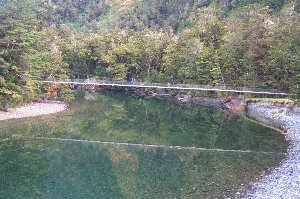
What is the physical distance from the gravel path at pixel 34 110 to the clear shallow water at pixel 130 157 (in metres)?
1.73

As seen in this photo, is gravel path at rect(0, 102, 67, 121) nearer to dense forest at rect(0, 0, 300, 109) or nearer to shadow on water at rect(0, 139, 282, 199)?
dense forest at rect(0, 0, 300, 109)

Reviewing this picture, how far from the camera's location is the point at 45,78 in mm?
42094

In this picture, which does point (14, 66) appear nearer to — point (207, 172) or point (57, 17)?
point (207, 172)

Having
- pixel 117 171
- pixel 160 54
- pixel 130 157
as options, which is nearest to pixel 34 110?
pixel 130 157

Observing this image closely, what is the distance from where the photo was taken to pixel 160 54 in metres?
56.1

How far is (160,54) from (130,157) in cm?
3528

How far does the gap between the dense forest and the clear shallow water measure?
5.41 meters

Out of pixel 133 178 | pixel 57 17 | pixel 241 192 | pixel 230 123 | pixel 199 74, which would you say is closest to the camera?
pixel 241 192

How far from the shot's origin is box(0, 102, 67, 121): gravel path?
32.8m

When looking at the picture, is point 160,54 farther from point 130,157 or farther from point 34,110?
point 130,157

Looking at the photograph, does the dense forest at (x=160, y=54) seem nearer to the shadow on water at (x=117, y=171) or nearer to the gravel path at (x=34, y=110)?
the gravel path at (x=34, y=110)

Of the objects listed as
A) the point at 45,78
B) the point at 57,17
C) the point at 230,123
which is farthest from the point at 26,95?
the point at 57,17

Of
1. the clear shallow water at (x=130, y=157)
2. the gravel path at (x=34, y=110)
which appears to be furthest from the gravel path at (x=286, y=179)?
the gravel path at (x=34, y=110)

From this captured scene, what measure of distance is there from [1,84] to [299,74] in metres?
24.3
